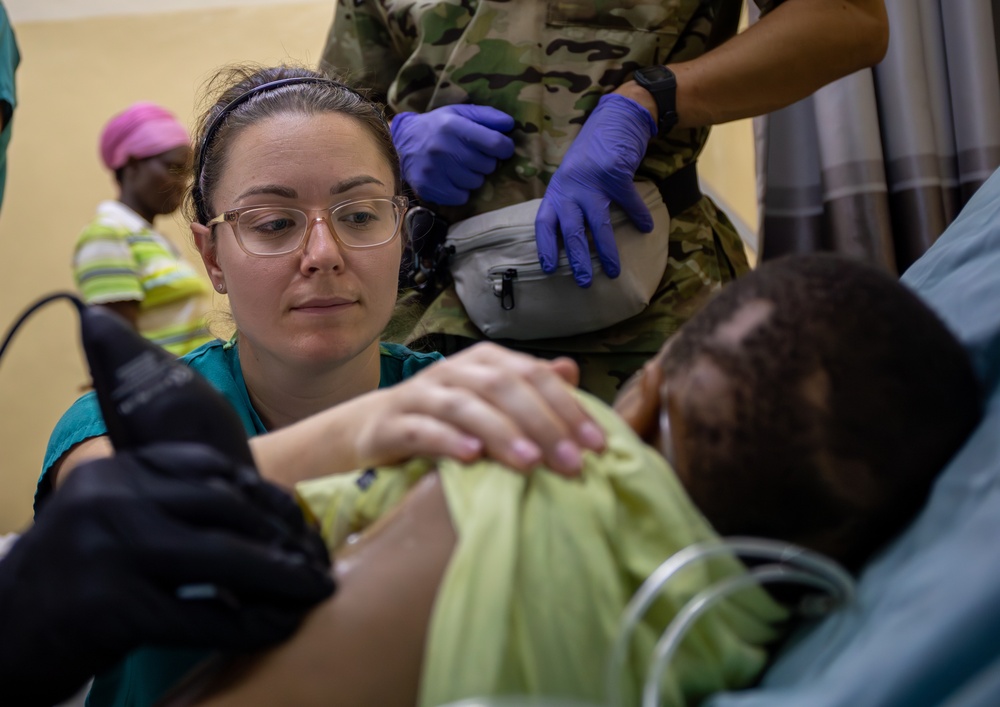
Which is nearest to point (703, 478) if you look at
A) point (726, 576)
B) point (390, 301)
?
point (726, 576)

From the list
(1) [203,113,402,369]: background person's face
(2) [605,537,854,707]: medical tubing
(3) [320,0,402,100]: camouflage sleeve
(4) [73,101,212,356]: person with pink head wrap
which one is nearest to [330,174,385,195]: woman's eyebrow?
(1) [203,113,402,369]: background person's face

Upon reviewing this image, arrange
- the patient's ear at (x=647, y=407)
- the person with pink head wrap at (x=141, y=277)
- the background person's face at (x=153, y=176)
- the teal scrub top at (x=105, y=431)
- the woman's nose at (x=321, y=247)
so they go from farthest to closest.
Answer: the background person's face at (x=153, y=176), the person with pink head wrap at (x=141, y=277), the woman's nose at (x=321, y=247), the teal scrub top at (x=105, y=431), the patient's ear at (x=647, y=407)

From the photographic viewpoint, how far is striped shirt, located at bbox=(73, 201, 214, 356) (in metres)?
2.75

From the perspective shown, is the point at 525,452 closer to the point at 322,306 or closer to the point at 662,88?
the point at 322,306

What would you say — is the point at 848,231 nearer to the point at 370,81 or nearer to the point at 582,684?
the point at 370,81

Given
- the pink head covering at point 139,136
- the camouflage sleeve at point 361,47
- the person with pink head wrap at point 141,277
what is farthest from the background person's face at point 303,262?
the pink head covering at point 139,136

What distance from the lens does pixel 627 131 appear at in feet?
4.83

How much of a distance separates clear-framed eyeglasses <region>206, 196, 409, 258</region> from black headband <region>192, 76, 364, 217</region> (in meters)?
0.15

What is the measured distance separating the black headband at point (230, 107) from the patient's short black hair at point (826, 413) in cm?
91

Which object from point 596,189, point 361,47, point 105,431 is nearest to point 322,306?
point 105,431

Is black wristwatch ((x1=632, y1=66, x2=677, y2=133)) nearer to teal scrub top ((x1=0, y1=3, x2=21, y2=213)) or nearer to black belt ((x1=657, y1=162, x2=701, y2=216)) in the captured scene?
black belt ((x1=657, y1=162, x2=701, y2=216))

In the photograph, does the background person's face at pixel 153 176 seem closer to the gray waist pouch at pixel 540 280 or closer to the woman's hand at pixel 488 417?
the gray waist pouch at pixel 540 280

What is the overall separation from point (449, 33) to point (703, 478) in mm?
1106

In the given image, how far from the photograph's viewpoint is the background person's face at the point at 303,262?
1305 mm
